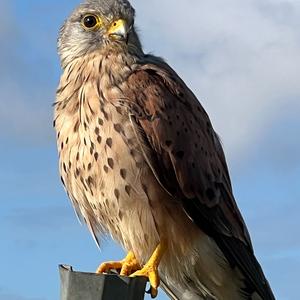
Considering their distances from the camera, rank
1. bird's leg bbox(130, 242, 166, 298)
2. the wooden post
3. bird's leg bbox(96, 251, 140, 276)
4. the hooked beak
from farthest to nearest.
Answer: the hooked beak < bird's leg bbox(96, 251, 140, 276) < bird's leg bbox(130, 242, 166, 298) < the wooden post

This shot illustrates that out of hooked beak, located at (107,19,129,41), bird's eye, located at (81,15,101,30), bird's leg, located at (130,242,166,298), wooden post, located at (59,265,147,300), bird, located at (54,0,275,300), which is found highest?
bird's eye, located at (81,15,101,30)

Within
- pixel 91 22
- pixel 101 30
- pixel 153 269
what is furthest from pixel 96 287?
pixel 91 22

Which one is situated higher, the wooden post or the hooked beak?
the hooked beak

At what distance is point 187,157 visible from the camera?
5789mm

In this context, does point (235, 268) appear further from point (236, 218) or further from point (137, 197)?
point (137, 197)

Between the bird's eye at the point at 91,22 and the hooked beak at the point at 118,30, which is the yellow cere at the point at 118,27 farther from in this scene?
the bird's eye at the point at 91,22

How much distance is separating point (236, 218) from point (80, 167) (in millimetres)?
1237

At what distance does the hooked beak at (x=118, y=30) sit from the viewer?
6008 mm

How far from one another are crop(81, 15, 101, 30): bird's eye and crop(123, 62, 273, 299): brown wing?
59 cm

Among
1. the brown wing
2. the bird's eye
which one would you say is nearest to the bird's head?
the bird's eye

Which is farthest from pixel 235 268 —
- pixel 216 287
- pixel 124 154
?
pixel 124 154

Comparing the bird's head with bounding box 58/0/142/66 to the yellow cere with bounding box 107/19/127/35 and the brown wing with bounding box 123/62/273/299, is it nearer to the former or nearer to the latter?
the yellow cere with bounding box 107/19/127/35

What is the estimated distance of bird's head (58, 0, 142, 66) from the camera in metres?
6.06

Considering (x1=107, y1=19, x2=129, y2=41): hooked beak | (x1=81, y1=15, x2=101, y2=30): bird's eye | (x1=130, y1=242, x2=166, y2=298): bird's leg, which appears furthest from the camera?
(x1=81, y1=15, x2=101, y2=30): bird's eye
